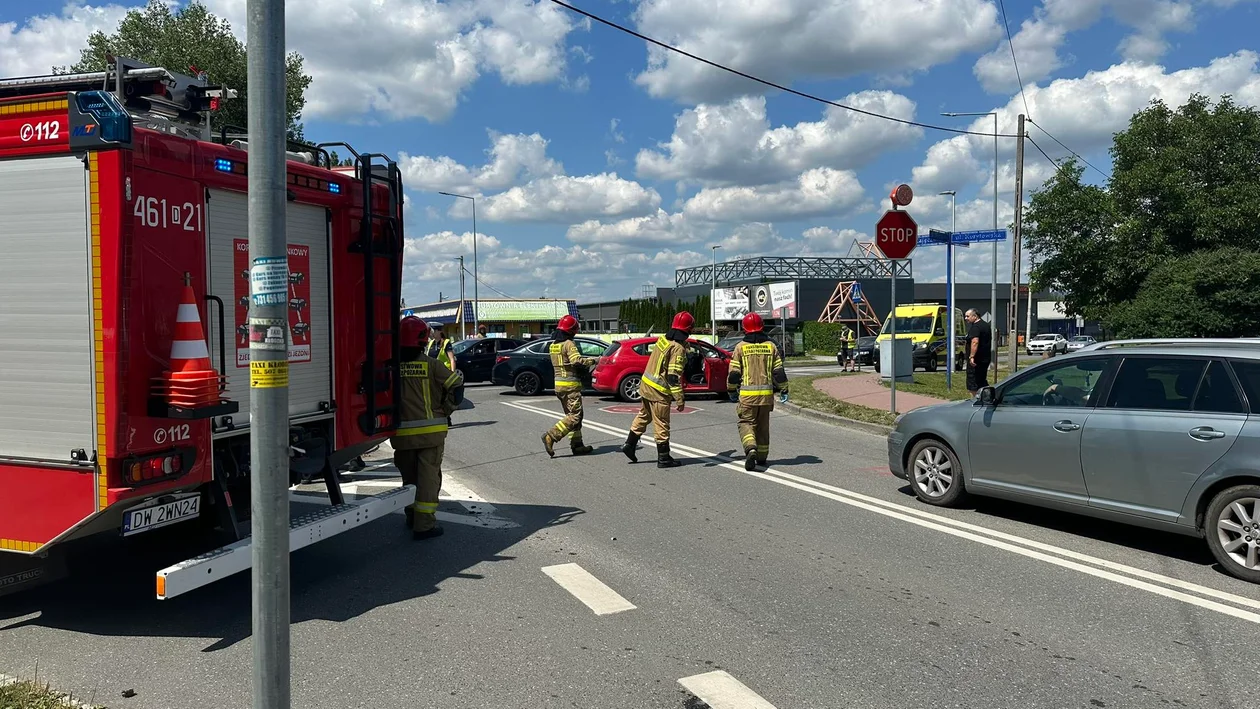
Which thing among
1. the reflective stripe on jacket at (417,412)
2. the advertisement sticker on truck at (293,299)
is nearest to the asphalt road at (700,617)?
the reflective stripe on jacket at (417,412)

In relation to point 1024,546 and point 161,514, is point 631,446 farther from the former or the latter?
point 161,514

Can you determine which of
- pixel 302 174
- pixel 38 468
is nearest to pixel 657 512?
pixel 302 174

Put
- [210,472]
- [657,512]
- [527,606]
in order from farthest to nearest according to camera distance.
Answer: [657,512] < [527,606] < [210,472]

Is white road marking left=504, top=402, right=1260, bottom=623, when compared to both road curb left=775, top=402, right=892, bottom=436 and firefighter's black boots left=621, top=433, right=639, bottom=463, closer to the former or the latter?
firefighter's black boots left=621, top=433, right=639, bottom=463

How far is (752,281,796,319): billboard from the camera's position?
51906 mm

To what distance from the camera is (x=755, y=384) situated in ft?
31.3

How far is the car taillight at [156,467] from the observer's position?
4.32 m

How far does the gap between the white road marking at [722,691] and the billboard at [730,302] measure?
167ft

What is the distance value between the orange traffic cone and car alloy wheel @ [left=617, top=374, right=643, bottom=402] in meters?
13.7

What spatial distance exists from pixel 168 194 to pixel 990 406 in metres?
6.26

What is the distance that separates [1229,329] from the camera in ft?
56.7

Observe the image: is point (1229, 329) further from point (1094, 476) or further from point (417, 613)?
point (417, 613)

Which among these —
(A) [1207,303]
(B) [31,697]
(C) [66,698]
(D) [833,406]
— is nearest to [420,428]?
(C) [66,698]

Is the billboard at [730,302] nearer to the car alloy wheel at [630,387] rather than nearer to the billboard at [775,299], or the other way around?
the billboard at [775,299]
